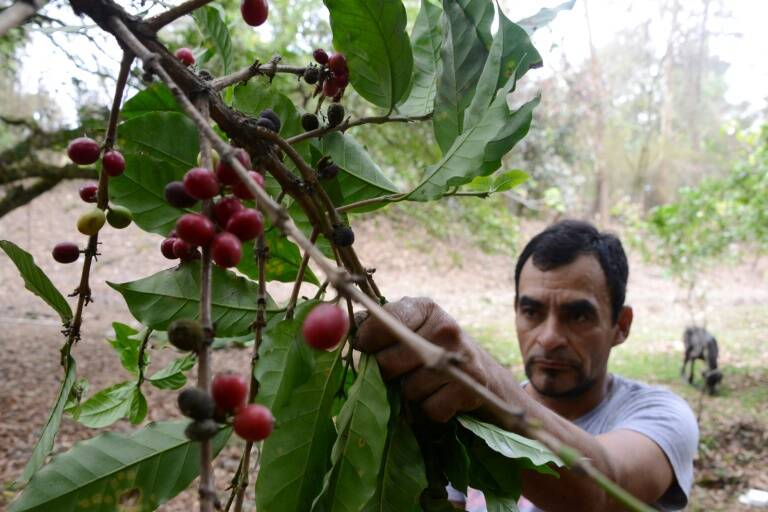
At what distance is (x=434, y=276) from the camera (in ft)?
41.4

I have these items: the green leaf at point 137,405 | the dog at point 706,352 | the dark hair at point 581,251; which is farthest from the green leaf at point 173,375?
the dog at point 706,352

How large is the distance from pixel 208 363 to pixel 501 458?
47cm

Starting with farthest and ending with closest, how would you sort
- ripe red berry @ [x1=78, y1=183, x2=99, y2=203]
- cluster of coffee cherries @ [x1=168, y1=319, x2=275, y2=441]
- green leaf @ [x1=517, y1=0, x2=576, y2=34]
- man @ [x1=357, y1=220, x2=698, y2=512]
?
man @ [x1=357, y1=220, x2=698, y2=512], green leaf @ [x1=517, y1=0, x2=576, y2=34], ripe red berry @ [x1=78, y1=183, x2=99, y2=203], cluster of coffee cherries @ [x1=168, y1=319, x2=275, y2=441]

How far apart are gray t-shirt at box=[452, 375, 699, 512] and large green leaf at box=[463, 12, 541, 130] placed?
135 cm

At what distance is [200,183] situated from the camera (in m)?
0.46

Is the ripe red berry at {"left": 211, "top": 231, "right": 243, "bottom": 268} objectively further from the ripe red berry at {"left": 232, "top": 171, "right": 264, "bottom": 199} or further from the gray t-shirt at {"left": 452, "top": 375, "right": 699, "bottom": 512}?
the gray t-shirt at {"left": 452, "top": 375, "right": 699, "bottom": 512}

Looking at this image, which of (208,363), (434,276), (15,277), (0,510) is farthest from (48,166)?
(434,276)

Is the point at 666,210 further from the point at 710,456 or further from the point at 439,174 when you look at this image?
the point at 439,174

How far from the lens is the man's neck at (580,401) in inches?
86.4

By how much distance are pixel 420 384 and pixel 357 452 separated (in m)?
0.12

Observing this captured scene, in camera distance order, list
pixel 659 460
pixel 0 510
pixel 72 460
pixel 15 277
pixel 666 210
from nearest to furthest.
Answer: pixel 72 460, pixel 659 460, pixel 0 510, pixel 666 210, pixel 15 277

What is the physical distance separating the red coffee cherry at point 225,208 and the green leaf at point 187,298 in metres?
0.22

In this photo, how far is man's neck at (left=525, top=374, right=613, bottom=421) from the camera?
2195mm

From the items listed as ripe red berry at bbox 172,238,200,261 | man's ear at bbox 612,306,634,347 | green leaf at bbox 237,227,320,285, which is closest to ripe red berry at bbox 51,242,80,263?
ripe red berry at bbox 172,238,200,261
